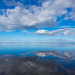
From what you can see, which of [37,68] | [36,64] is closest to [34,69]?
[37,68]

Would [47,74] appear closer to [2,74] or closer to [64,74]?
[64,74]

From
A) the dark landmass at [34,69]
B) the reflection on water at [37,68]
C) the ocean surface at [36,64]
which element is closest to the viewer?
the dark landmass at [34,69]

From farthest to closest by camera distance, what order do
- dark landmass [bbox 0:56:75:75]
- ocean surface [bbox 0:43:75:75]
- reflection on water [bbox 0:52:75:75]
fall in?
1. ocean surface [bbox 0:43:75:75]
2. reflection on water [bbox 0:52:75:75]
3. dark landmass [bbox 0:56:75:75]

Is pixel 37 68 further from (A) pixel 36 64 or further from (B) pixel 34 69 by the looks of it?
(A) pixel 36 64

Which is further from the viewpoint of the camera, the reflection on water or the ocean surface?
the ocean surface

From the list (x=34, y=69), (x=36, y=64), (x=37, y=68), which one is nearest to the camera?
(x=34, y=69)

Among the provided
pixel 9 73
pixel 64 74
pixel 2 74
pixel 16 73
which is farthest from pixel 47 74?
pixel 2 74

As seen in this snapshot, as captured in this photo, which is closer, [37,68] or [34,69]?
[34,69]

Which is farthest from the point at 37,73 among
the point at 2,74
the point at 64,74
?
the point at 2,74

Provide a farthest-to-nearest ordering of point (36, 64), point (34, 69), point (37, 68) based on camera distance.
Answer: point (36, 64)
point (37, 68)
point (34, 69)

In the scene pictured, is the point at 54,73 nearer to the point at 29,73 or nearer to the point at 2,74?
the point at 29,73
